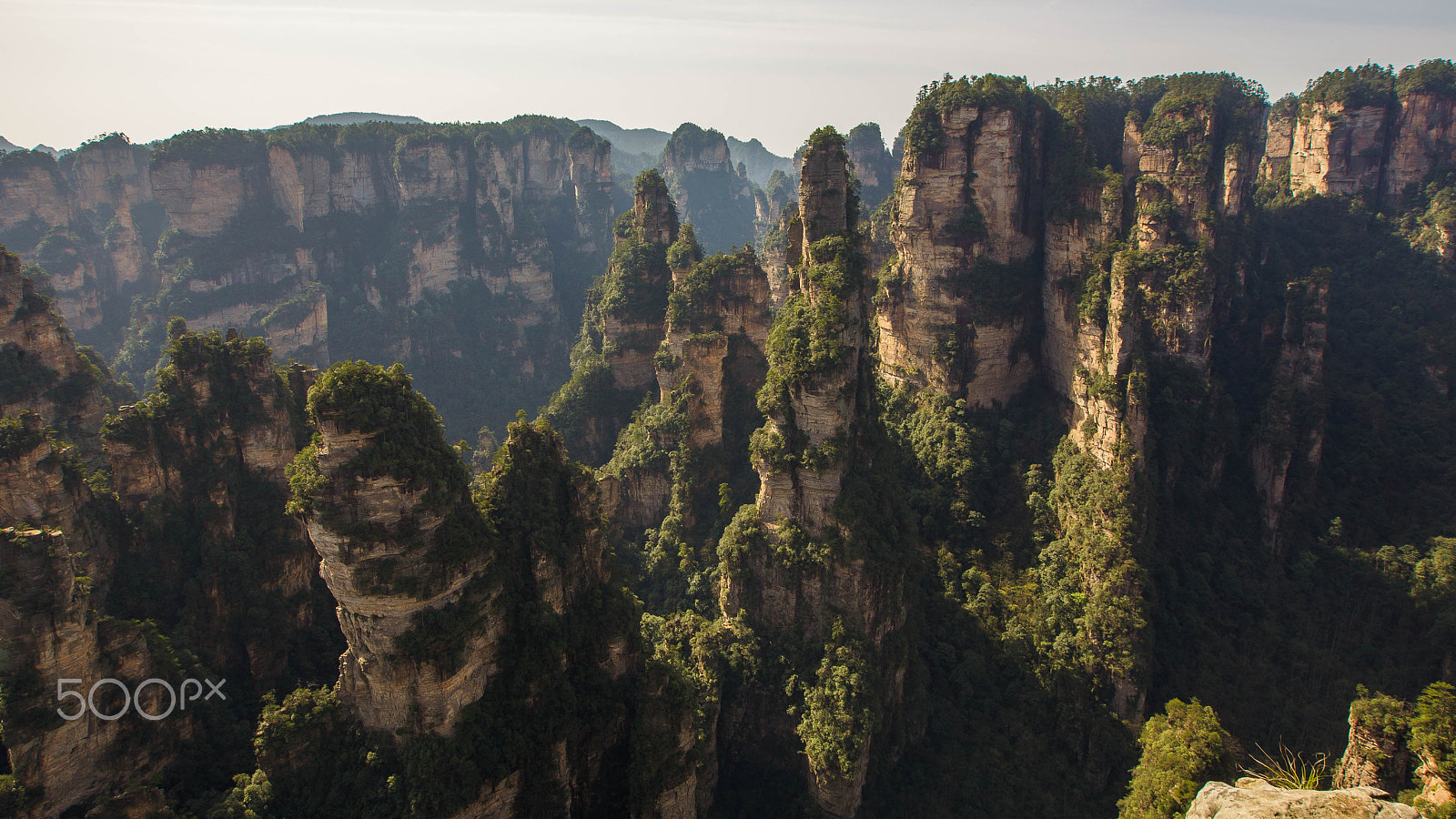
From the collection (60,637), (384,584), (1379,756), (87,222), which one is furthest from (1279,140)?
(87,222)

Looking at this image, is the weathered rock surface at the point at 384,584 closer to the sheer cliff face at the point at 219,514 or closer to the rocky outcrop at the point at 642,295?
the sheer cliff face at the point at 219,514

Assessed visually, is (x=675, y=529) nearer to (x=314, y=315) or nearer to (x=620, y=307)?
(x=620, y=307)

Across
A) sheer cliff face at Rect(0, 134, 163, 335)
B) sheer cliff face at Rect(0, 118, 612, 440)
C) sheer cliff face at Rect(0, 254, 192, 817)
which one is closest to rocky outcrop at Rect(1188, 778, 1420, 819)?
sheer cliff face at Rect(0, 254, 192, 817)

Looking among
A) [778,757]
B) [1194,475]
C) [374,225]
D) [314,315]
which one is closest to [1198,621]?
[1194,475]

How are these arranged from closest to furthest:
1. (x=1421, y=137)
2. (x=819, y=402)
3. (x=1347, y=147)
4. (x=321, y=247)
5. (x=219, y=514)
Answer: (x=219, y=514) → (x=819, y=402) → (x=1421, y=137) → (x=1347, y=147) → (x=321, y=247)

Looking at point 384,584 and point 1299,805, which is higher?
point 384,584

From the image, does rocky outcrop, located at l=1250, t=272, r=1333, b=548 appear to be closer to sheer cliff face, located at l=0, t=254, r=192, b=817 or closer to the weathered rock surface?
the weathered rock surface

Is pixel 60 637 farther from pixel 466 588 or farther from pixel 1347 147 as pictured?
pixel 1347 147
